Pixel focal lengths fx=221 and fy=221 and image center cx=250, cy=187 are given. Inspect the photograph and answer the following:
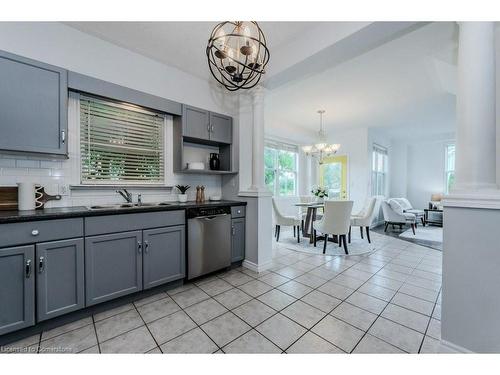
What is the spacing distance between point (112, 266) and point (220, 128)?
6.79 ft

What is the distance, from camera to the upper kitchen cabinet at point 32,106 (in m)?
1.77

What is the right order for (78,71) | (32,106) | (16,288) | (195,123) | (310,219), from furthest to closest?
(310,219)
(195,123)
(78,71)
(32,106)
(16,288)

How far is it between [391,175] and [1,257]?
9039 millimetres

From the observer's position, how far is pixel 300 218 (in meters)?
4.55

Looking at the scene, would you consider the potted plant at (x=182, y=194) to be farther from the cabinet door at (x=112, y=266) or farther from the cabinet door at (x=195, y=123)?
the cabinet door at (x=112, y=266)

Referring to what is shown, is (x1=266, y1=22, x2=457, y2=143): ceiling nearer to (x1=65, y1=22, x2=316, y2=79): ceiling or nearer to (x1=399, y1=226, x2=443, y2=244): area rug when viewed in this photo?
(x1=65, y1=22, x2=316, y2=79): ceiling

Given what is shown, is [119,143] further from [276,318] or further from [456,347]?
[456,347]

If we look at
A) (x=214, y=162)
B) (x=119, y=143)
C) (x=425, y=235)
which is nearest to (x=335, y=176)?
(x=425, y=235)

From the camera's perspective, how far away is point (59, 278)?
5.66 feet

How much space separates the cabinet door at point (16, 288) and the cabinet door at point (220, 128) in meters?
2.15

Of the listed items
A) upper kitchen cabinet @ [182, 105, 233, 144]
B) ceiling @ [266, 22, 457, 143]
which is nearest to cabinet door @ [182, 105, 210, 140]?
upper kitchen cabinet @ [182, 105, 233, 144]

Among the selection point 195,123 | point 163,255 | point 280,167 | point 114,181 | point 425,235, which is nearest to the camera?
point 163,255

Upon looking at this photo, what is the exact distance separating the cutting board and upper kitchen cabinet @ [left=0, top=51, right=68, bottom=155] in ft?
1.32
